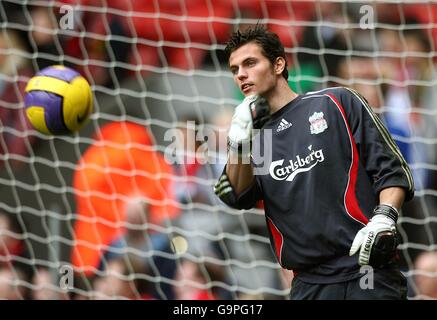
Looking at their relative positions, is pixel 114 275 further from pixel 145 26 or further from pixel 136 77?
pixel 145 26

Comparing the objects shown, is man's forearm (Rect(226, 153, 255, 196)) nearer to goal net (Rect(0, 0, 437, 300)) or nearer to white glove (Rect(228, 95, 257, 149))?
white glove (Rect(228, 95, 257, 149))

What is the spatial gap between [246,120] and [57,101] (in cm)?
118

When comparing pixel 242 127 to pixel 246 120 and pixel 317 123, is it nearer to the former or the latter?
pixel 246 120

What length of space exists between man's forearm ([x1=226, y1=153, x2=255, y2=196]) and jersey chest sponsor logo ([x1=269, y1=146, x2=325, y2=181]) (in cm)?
8

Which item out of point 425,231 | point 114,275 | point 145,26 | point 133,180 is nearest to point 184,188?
point 133,180

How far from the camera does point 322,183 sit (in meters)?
2.62

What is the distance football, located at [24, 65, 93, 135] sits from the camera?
3.55 metres

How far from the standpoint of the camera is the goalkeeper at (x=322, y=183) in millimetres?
2559
